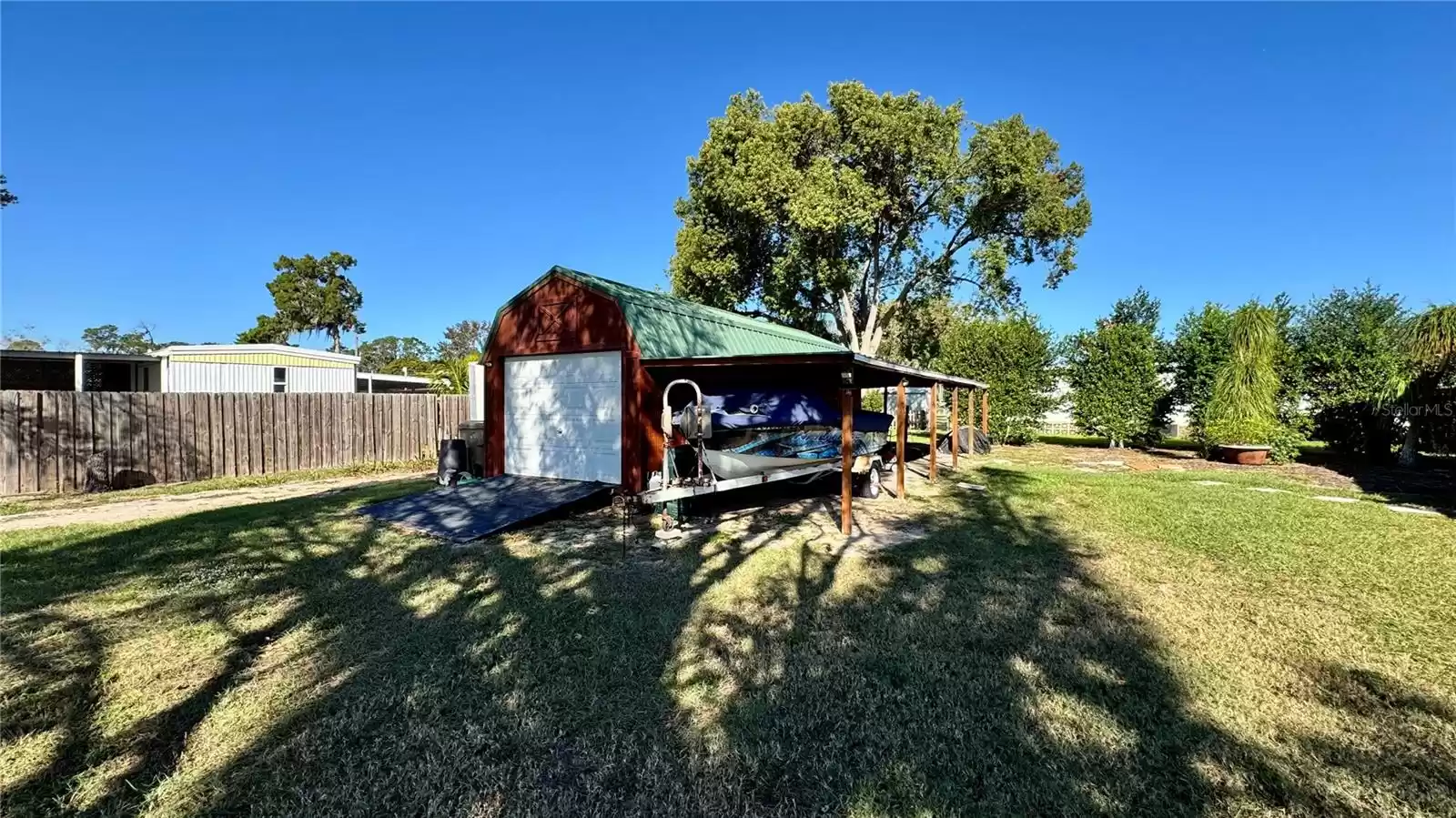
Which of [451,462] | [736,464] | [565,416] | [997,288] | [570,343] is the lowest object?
[451,462]

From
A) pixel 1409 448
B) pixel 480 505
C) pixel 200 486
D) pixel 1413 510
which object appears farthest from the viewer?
pixel 1409 448

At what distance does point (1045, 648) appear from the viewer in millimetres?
3723

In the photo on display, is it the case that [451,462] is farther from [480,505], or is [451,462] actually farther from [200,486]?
[200,486]

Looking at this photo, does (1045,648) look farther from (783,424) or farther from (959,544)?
(783,424)

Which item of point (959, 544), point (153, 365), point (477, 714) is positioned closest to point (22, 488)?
point (153, 365)

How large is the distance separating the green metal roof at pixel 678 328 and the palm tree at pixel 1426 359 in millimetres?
11440

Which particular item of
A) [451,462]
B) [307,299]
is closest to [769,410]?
[451,462]

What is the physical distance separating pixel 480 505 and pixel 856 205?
14177 millimetres

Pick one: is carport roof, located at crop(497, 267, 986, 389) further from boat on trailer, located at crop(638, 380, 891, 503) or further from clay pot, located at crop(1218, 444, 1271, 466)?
clay pot, located at crop(1218, 444, 1271, 466)

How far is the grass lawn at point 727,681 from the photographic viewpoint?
96.1 inches

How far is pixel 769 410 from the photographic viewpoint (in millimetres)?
9031

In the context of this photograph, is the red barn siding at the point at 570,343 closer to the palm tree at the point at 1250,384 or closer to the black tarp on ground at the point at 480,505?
the black tarp on ground at the point at 480,505

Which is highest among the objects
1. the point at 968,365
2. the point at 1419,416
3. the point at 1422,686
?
the point at 968,365

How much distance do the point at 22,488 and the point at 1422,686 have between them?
1639 cm
